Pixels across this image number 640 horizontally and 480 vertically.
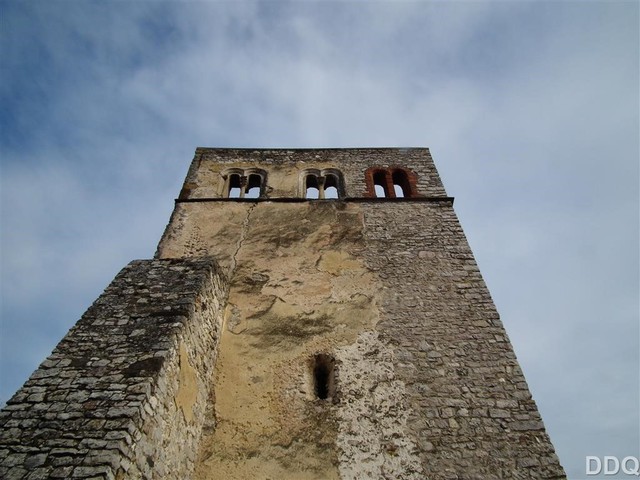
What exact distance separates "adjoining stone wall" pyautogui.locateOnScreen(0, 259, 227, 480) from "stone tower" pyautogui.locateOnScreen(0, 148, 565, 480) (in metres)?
0.01

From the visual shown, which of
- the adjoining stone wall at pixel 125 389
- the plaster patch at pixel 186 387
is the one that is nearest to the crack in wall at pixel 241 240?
the adjoining stone wall at pixel 125 389

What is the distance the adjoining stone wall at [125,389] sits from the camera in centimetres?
335

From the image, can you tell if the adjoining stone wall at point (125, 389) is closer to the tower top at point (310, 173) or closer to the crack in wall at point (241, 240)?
the crack in wall at point (241, 240)

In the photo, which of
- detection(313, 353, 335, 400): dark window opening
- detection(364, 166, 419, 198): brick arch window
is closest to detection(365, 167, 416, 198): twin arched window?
detection(364, 166, 419, 198): brick arch window

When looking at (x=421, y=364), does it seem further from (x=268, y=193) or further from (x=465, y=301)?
Answer: (x=268, y=193)

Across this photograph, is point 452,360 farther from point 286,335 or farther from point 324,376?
point 286,335

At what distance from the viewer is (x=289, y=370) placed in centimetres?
559

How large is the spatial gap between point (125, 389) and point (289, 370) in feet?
7.29

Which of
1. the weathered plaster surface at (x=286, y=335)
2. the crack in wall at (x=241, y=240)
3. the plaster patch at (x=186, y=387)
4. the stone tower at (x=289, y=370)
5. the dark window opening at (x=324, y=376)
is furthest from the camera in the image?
the crack in wall at (x=241, y=240)

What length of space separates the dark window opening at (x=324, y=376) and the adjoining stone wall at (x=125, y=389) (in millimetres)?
1337

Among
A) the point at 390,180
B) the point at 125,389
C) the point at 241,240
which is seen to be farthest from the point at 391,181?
the point at 125,389

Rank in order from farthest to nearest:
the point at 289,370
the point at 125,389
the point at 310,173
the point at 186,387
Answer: the point at 310,173
the point at 289,370
the point at 186,387
the point at 125,389

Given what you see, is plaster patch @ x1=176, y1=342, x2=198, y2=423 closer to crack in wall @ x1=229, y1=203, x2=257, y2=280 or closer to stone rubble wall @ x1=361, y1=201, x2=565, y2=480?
crack in wall @ x1=229, y1=203, x2=257, y2=280

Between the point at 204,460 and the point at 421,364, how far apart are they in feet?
9.19
